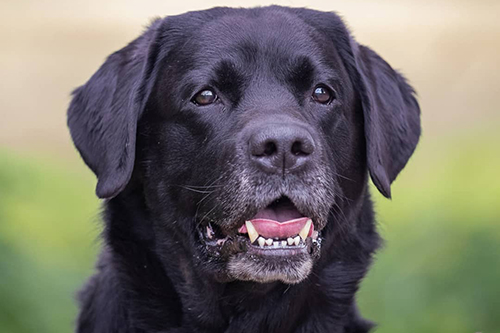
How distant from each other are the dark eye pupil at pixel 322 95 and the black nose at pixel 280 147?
18.2 inches

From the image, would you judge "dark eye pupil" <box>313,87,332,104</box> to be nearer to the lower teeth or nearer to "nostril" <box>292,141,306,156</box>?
"nostril" <box>292,141,306,156</box>

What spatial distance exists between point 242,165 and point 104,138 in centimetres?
78

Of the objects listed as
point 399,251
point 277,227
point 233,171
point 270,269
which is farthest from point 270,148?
point 399,251

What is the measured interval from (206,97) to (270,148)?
1.75ft

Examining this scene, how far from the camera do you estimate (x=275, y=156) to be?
3.75 metres

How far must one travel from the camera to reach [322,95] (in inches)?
166

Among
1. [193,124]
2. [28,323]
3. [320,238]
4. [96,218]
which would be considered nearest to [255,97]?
[193,124]

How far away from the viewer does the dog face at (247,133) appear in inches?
152

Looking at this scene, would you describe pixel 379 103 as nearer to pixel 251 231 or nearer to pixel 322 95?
pixel 322 95

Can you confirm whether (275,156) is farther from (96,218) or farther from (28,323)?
(28,323)

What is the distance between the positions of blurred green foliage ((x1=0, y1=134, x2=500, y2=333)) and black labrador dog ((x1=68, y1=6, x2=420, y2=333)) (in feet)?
5.31

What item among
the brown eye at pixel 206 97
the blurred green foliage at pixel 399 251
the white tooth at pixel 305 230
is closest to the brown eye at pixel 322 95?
the brown eye at pixel 206 97

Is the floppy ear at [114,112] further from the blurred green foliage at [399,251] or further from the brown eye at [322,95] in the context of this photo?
the blurred green foliage at [399,251]

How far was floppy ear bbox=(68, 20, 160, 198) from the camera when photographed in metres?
4.22
